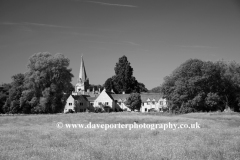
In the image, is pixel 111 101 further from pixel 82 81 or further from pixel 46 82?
pixel 82 81

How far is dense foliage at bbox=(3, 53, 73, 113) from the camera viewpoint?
61.6 metres

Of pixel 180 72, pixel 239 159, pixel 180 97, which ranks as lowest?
pixel 239 159

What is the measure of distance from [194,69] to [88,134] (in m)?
45.0

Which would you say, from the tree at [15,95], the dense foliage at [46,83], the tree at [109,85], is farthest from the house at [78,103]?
the dense foliage at [46,83]

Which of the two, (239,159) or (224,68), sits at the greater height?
(224,68)

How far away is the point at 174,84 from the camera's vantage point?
67.2 metres

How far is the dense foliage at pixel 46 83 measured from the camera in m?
61.6

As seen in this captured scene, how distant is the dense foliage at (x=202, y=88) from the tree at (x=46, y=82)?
85.9 feet

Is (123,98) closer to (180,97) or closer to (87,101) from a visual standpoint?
(87,101)

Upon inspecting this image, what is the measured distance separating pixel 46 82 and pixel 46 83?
0.94 feet

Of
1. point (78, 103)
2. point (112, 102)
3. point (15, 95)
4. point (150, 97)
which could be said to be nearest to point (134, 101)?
point (150, 97)

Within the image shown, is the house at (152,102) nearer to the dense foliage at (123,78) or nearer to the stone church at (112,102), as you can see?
the stone church at (112,102)

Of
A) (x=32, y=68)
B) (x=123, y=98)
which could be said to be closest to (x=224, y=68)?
(x=123, y=98)

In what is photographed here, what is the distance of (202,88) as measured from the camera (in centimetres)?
6016
